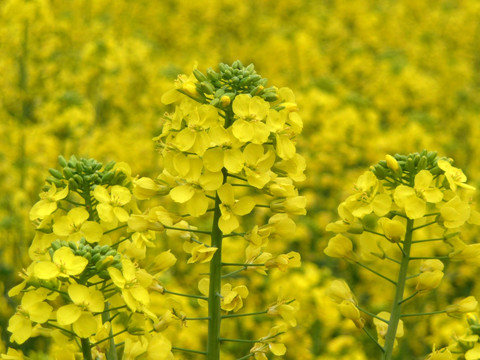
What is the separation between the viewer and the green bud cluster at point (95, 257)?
210cm

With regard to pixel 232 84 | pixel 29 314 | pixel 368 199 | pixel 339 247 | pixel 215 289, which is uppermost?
pixel 232 84

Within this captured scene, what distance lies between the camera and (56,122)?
6203mm

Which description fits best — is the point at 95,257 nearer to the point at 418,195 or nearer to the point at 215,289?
the point at 215,289

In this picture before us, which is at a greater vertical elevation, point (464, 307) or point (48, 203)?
point (48, 203)

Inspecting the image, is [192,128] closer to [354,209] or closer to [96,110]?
[354,209]

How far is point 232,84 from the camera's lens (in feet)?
8.00

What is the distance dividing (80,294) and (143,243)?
0.38 meters

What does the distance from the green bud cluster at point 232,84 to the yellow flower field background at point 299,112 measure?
488 mm

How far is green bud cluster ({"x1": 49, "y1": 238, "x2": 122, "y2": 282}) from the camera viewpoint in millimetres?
2096

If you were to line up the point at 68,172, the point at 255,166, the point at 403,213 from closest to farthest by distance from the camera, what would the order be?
the point at 255,166, the point at 68,172, the point at 403,213

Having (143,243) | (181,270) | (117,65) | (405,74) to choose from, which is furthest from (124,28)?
(143,243)

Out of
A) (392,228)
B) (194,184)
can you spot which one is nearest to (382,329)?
(392,228)

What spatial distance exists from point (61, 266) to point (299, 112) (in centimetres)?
605

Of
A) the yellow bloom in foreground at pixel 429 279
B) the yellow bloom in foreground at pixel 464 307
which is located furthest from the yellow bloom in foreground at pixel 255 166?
the yellow bloom in foreground at pixel 464 307
